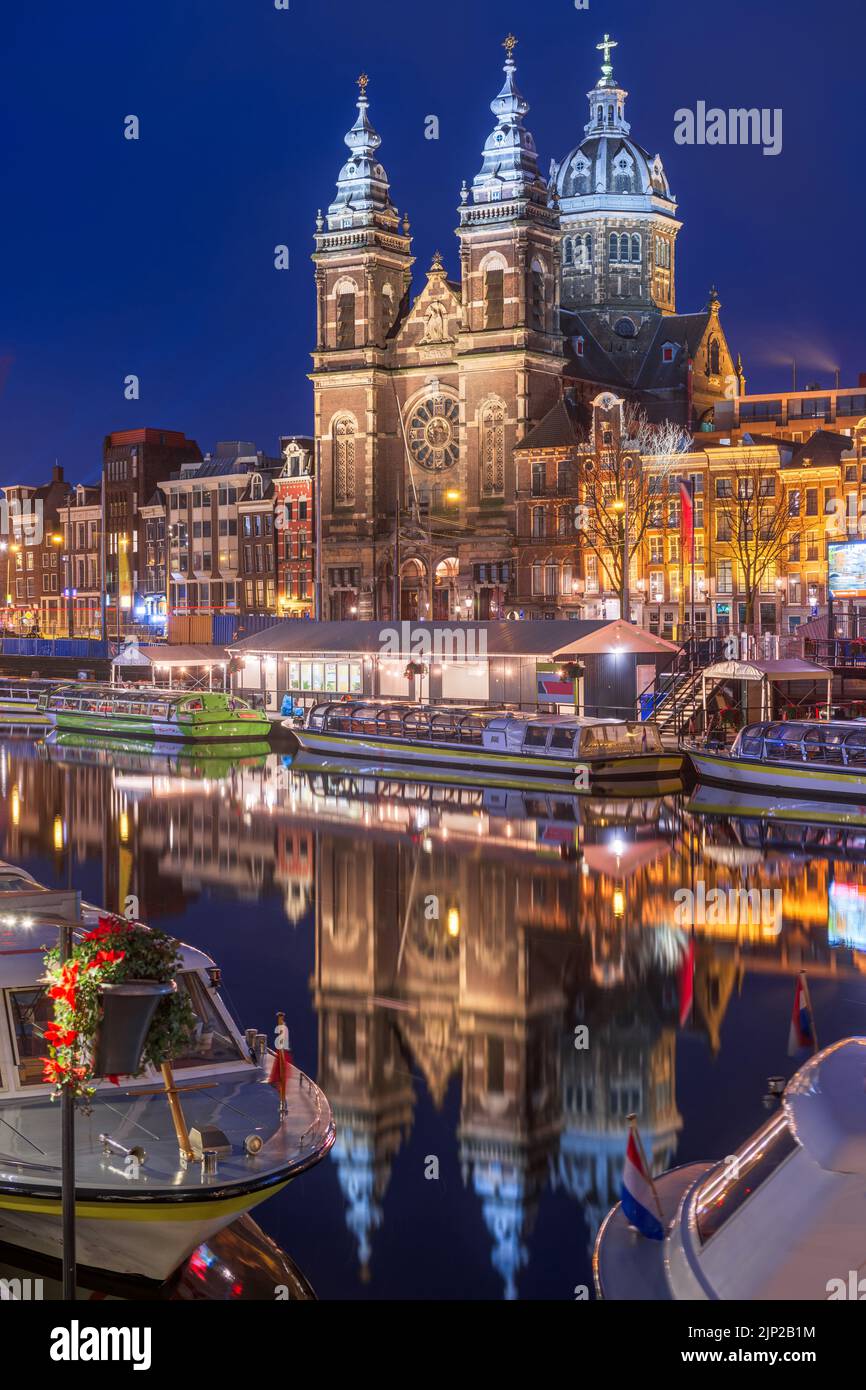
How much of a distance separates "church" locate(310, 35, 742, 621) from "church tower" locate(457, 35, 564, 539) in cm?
10

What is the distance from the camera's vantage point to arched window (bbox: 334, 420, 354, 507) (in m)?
104

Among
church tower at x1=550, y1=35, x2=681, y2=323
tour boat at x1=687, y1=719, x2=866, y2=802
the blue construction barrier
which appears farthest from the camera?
church tower at x1=550, y1=35, x2=681, y2=323

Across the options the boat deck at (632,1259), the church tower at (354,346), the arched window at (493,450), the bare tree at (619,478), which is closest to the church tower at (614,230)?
the church tower at (354,346)

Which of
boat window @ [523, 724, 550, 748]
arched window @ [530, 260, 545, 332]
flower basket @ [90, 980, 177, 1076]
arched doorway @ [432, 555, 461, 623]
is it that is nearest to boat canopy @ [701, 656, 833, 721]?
boat window @ [523, 724, 550, 748]

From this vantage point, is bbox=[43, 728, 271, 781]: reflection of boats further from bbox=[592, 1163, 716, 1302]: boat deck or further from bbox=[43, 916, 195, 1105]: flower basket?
bbox=[43, 916, 195, 1105]: flower basket

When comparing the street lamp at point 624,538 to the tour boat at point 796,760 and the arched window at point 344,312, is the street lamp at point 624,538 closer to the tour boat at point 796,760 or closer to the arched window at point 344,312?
the tour boat at point 796,760

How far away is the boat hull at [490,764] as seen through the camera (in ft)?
159

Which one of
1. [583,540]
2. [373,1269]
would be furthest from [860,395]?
[373,1269]

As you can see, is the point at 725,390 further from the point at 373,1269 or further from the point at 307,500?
the point at 373,1269

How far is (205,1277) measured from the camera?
13.6 metres

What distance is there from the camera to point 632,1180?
11961 mm

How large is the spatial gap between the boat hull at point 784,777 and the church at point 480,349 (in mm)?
42955

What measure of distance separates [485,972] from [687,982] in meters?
3.18

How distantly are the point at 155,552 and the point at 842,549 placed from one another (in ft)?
232
